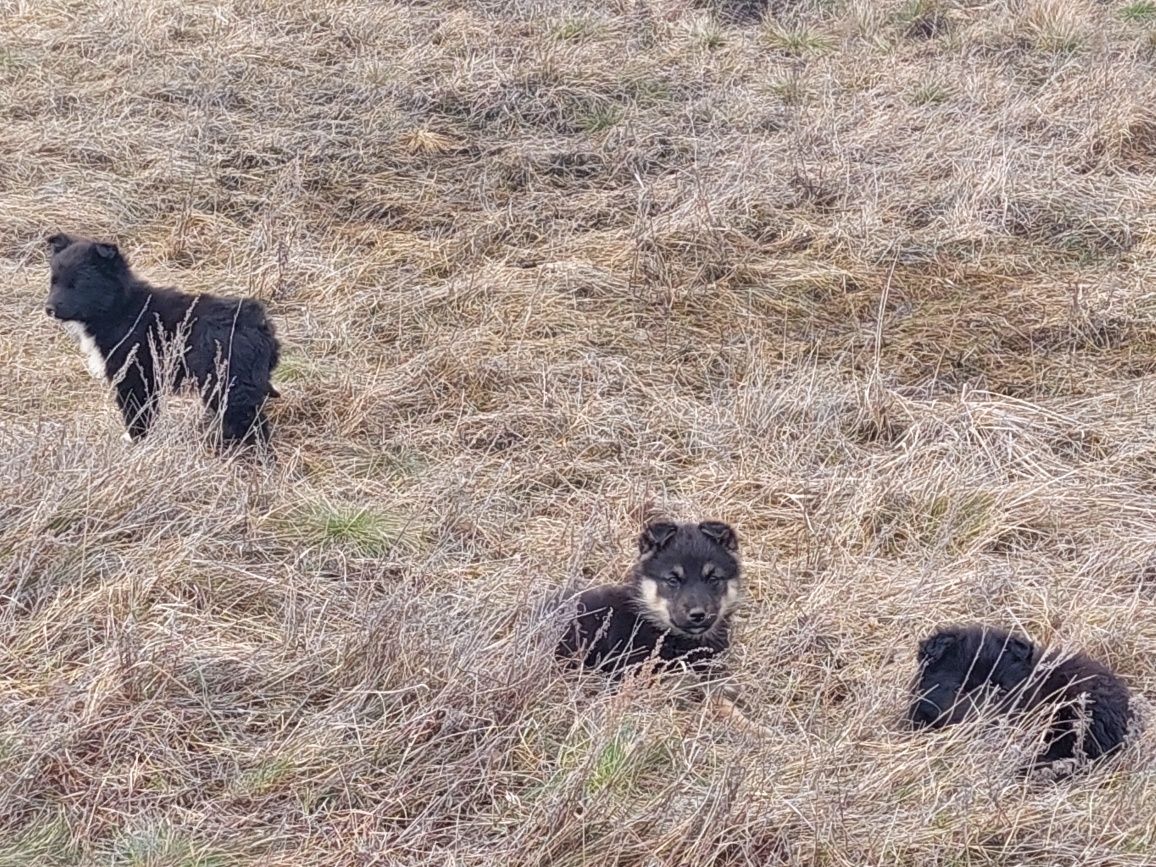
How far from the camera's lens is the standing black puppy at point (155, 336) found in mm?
6602

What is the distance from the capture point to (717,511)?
6324 millimetres

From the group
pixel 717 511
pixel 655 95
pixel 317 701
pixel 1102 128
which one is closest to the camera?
→ pixel 317 701

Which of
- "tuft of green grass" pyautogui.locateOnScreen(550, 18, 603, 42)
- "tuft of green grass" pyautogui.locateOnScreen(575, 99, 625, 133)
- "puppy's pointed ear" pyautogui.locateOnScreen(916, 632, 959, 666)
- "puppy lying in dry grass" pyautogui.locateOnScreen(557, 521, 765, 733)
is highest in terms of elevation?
"tuft of green grass" pyautogui.locateOnScreen(550, 18, 603, 42)

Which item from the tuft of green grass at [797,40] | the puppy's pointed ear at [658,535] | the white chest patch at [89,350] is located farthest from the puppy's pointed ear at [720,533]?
the tuft of green grass at [797,40]

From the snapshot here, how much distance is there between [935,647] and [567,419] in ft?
9.19

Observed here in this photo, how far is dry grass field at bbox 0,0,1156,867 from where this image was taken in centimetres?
391

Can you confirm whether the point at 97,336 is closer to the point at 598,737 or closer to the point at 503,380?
Result: the point at 503,380

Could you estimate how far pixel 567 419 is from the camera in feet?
23.2

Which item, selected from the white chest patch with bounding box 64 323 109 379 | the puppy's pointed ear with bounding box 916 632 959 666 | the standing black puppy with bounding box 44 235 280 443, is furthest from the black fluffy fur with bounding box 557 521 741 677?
the white chest patch with bounding box 64 323 109 379

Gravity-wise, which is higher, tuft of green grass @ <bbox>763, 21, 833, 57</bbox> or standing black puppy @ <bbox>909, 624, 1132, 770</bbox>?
tuft of green grass @ <bbox>763, 21, 833, 57</bbox>

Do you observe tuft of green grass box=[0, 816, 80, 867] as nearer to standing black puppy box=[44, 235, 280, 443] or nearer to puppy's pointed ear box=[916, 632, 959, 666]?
standing black puppy box=[44, 235, 280, 443]

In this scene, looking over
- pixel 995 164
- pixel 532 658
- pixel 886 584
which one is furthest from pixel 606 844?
pixel 995 164

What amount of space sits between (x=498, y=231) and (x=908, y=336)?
283cm

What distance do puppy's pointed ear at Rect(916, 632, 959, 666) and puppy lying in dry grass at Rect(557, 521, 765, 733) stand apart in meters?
0.74
